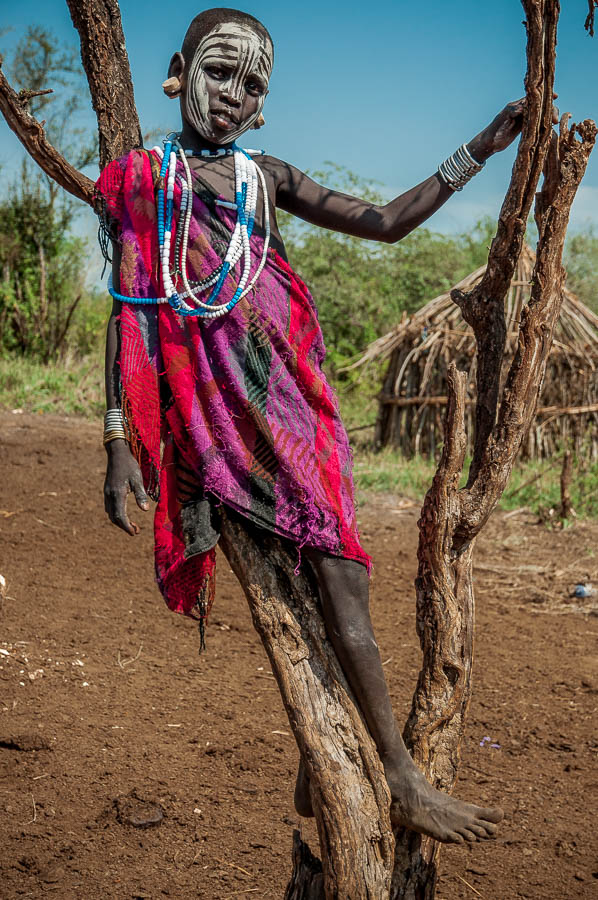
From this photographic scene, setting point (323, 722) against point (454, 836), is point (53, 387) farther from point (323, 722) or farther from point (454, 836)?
point (454, 836)

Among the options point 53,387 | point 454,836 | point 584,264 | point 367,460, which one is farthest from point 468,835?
point 584,264

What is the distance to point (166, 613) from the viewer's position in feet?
14.6

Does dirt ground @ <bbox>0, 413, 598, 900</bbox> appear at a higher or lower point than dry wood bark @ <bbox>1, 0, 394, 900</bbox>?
lower

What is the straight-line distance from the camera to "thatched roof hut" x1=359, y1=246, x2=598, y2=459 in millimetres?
7957

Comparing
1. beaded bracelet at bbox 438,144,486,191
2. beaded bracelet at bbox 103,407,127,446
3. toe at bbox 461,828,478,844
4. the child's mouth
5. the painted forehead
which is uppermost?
the painted forehead

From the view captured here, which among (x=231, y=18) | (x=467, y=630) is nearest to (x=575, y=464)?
(x=467, y=630)

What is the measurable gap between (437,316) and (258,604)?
21.5ft

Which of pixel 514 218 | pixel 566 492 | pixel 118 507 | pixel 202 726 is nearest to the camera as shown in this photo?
pixel 118 507

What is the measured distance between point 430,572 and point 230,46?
1.34 meters

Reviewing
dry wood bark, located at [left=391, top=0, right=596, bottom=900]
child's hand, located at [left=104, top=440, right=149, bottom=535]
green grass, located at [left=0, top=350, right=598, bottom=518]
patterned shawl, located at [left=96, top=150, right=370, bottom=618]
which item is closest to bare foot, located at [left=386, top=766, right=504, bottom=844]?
dry wood bark, located at [left=391, top=0, right=596, bottom=900]

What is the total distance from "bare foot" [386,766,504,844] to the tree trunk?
4 cm

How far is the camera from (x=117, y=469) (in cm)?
187

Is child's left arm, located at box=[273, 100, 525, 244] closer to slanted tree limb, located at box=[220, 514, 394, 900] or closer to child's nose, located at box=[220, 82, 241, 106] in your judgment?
child's nose, located at box=[220, 82, 241, 106]

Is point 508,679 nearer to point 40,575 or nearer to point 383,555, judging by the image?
point 383,555
